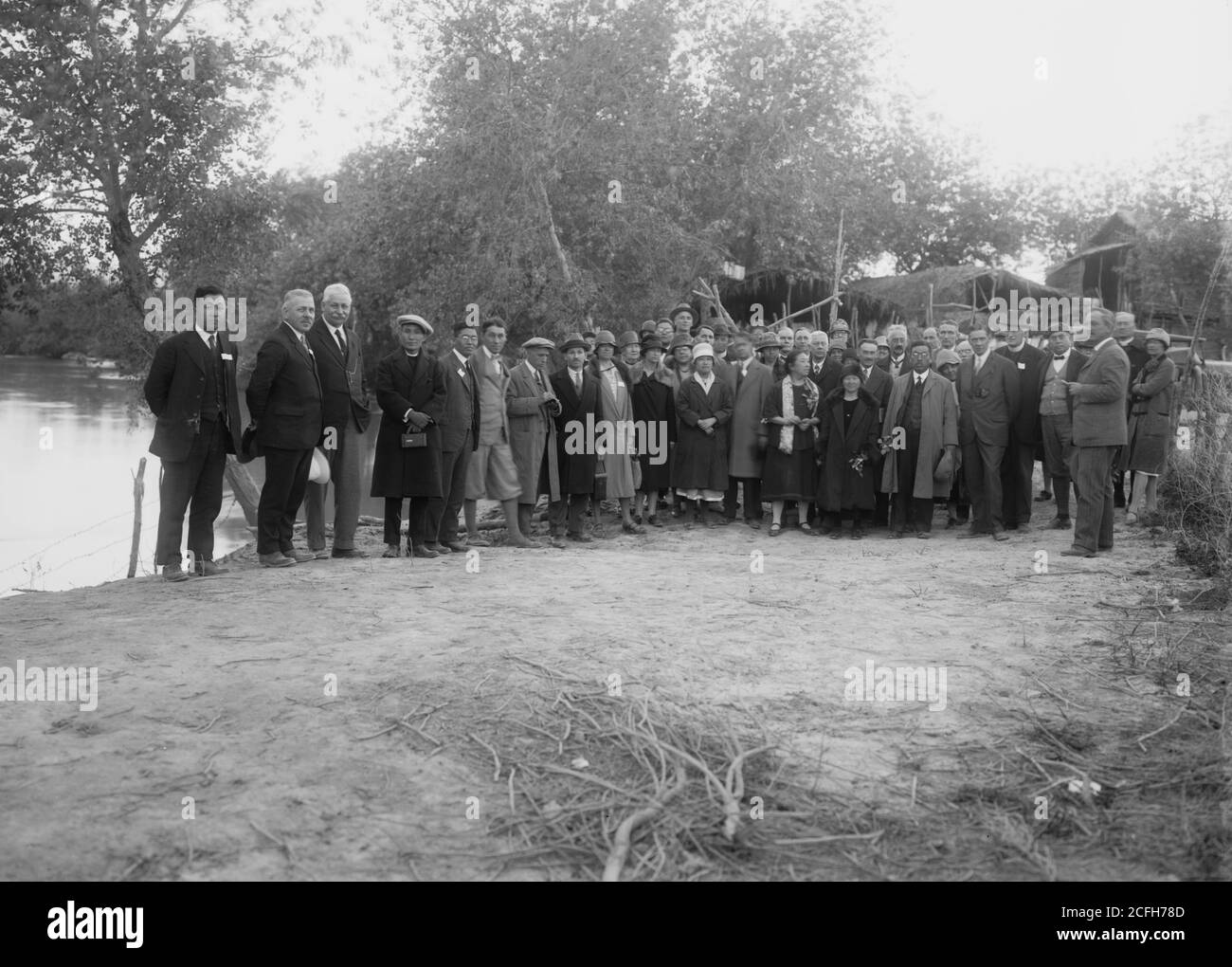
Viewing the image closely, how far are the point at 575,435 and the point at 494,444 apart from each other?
86 centimetres

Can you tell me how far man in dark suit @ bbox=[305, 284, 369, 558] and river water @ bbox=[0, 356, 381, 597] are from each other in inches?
125

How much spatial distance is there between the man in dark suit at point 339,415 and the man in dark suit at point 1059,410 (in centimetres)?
584

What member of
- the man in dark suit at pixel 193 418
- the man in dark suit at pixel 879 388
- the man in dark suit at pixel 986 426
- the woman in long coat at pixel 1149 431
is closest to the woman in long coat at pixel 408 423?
the man in dark suit at pixel 193 418

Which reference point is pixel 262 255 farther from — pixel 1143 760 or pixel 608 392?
pixel 1143 760

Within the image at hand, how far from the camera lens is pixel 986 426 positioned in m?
9.84

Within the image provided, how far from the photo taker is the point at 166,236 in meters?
14.5

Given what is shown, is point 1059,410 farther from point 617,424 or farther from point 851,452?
point 617,424

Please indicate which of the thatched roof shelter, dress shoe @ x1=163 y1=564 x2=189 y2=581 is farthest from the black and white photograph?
the thatched roof shelter

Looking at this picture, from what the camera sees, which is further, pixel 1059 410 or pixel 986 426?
pixel 986 426

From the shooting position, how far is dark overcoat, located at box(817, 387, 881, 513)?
10203 mm

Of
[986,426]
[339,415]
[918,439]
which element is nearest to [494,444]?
[339,415]
